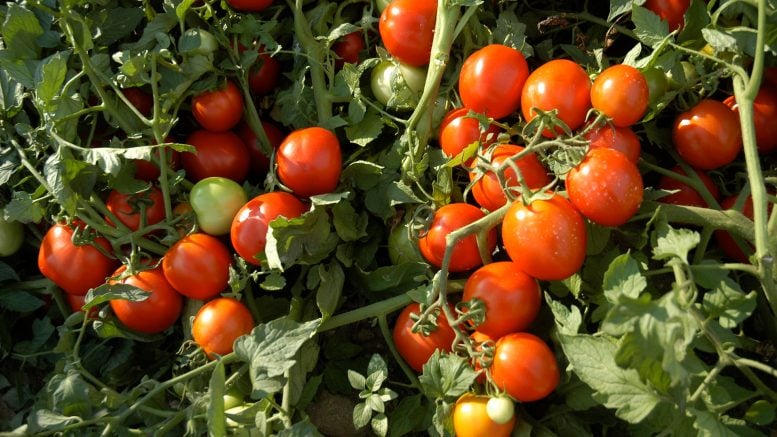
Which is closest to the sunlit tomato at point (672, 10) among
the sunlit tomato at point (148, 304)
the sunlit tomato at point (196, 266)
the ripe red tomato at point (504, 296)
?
the ripe red tomato at point (504, 296)

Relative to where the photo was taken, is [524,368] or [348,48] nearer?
[524,368]

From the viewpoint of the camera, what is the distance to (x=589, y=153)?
3.89 feet

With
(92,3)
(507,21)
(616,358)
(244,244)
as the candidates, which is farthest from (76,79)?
(616,358)

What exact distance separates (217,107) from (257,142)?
0.15m

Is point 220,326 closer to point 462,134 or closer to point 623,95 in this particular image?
point 462,134

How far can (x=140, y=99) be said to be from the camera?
153cm

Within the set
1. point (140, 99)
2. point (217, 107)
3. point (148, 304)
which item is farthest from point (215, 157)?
point (148, 304)

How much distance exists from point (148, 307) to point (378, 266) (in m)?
0.51

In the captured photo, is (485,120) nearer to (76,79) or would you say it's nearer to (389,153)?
(389,153)

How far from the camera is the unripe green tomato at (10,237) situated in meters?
1.52

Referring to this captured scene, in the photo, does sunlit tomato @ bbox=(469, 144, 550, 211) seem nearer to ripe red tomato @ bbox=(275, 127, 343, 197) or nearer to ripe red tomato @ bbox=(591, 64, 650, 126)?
ripe red tomato @ bbox=(591, 64, 650, 126)

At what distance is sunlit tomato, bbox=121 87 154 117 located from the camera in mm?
1520

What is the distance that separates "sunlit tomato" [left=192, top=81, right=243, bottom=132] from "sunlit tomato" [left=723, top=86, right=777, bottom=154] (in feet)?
3.58

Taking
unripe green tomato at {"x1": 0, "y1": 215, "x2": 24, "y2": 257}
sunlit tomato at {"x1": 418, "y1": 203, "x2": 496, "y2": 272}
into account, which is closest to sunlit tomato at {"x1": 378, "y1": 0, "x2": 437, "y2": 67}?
sunlit tomato at {"x1": 418, "y1": 203, "x2": 496, "y2": 272}
